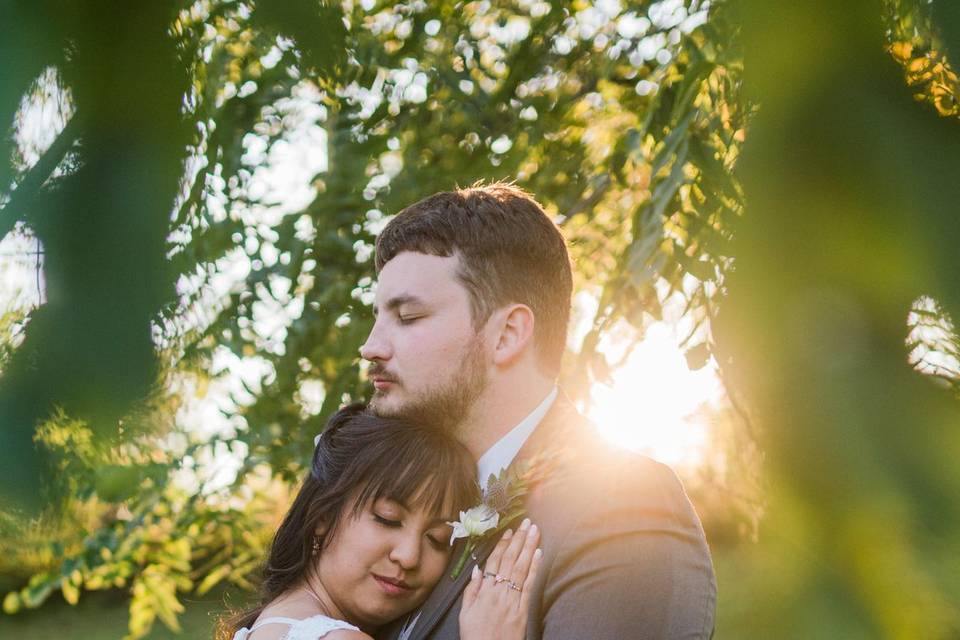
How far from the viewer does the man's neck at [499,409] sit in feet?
7.80

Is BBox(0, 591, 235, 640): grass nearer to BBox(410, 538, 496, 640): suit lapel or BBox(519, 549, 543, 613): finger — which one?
BBox(410, 538, 496, 640): suit lapel

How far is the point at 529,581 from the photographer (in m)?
1.99

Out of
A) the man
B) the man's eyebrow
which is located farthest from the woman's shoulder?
the man's eyebrow

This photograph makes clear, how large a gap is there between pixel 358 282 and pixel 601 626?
120 inches

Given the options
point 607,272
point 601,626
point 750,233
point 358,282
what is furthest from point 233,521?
point 750,233

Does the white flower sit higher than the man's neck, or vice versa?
the man's neck

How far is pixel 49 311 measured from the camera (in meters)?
0.44

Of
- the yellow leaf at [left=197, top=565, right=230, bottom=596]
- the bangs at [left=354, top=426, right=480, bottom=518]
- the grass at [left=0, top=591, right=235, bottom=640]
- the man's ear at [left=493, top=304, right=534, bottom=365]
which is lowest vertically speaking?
the grass at [left=0, top=591, right=235, bottom=640]

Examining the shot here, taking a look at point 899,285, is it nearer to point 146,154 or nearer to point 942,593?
point 942,593

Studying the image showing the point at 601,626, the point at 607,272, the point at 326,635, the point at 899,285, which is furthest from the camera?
A: the point at 607,272

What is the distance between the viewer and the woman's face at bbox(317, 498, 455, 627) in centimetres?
224

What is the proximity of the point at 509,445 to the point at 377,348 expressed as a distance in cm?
37

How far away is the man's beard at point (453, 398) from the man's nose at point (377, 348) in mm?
76

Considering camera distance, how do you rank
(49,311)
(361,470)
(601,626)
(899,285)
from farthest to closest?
(361,470), (601,626), (899,285), (49,311)
